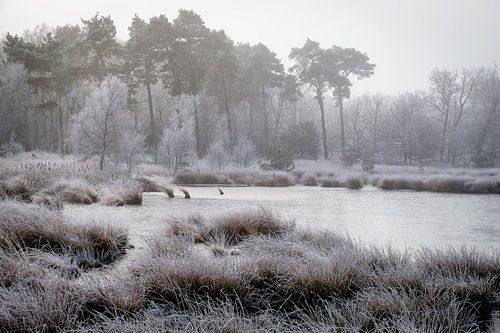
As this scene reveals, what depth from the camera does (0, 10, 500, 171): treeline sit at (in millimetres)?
23953

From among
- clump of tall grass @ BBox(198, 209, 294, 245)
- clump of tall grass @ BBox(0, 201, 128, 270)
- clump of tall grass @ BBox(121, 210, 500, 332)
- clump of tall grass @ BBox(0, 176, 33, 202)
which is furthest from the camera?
clump of tall grass @ BBox(0, 176, 33, 202)

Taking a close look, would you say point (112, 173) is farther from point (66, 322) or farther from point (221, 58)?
point (221, 58)

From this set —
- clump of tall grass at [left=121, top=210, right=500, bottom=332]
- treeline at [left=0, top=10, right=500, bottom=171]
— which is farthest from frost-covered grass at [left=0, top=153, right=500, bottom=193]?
clump of tall grass at [left=121, top=210, right=500, bottom=332]

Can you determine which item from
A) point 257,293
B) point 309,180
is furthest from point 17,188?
point 309,180

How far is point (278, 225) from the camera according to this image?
25.0 ft

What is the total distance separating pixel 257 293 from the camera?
438 centimetres

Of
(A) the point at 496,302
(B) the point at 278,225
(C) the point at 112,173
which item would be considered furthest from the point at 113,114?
(A) the point at 496,302

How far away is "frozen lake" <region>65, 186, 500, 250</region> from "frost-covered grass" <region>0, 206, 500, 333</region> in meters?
1.30

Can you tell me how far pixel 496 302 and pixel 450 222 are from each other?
5617 millimetres

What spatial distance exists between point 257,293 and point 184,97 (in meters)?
23.5

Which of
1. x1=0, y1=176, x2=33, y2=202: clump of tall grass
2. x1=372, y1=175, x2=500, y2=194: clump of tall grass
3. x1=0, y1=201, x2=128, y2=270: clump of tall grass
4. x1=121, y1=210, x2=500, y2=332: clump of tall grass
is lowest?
x1=372, y1=175, x2=500, y2=194: clump of tall grass

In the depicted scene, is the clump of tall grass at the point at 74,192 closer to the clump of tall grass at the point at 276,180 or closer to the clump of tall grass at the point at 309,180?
the clump of tall grass at the point at 276,180

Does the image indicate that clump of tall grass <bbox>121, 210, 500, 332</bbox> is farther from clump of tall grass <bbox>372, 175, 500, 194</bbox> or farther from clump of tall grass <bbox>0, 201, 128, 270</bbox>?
clump of tall grass <bbox>372, 175, 500, 194</bbox>

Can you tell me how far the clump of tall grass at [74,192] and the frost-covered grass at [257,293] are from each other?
5898 mm
